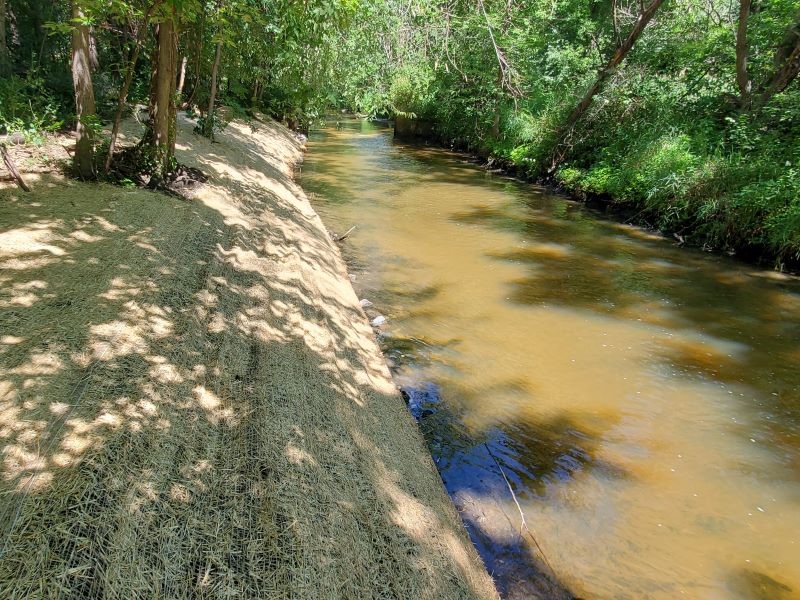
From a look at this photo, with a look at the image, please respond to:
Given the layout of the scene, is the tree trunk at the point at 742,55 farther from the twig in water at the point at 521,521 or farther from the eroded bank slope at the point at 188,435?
the twig in water at the point at 521,521

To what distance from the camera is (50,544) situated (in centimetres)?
164

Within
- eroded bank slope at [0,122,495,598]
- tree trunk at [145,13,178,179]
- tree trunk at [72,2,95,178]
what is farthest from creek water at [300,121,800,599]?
tree trunk at [72,2,95,178]

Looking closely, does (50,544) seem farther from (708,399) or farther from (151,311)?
(708,399)

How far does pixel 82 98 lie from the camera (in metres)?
4.92

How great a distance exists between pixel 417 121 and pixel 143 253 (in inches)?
868

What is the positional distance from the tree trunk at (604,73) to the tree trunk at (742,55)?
2022 mm

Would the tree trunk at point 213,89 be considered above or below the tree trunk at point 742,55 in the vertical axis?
below

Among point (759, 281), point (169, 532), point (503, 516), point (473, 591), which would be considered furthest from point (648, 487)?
point (759, 281)

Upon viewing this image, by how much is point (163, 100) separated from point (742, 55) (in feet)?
35.7

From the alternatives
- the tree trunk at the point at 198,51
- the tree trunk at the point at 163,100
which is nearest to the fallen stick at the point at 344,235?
the tree trunk at the point at 163,100

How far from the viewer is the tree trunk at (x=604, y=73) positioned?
38.1 ft

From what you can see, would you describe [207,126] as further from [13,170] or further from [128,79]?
[13,170]

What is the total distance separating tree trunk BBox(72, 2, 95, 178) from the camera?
480 centimetres

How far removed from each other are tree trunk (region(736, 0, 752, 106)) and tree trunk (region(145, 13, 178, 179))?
33.7 feet
